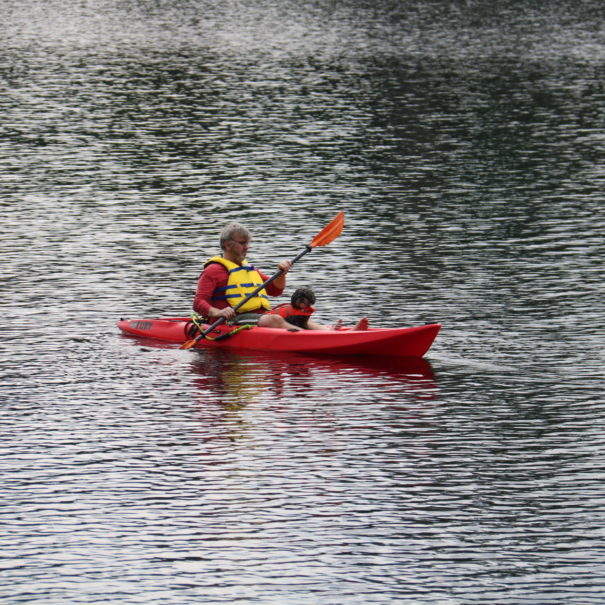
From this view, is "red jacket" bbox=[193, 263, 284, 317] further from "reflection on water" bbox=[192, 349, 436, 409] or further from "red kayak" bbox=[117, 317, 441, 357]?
"reflection on water" bbox=[192, 349, 436, 409]

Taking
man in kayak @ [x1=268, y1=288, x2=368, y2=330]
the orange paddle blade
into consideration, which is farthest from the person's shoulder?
the orange paddle blade

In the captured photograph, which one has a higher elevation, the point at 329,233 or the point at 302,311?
the point at 329,233

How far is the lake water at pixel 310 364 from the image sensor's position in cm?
991

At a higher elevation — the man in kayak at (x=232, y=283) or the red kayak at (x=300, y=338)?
the man in kayak at (x=232, y=283)

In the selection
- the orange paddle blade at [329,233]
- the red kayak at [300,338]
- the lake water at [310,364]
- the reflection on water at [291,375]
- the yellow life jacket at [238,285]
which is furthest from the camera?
the orange paddle blade at [329,233]

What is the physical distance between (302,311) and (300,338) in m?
0.41

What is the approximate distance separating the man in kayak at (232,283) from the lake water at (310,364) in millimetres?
635

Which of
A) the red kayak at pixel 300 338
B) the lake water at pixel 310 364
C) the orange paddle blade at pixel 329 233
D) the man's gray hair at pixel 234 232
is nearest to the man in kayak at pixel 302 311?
the red kayak at pixel 300 338

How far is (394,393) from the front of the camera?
14.4m

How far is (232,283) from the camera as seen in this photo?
54.4 feet

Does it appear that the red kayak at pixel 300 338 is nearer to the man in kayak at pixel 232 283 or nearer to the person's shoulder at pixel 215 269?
the man in kayak at pixel 232 283

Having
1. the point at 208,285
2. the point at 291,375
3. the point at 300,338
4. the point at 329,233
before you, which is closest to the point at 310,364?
the point at 300,338

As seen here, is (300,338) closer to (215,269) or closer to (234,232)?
(215,269)

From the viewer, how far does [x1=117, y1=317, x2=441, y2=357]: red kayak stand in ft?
50.9
